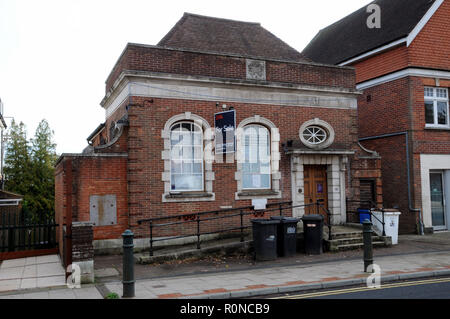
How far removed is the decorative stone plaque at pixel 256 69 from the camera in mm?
14633

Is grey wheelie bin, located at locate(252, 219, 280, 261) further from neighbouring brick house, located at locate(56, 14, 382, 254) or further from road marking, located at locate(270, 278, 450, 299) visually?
road marking, located at locate(270, 278, 450, 299)

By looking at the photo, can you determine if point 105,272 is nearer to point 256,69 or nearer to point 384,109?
point 256,69

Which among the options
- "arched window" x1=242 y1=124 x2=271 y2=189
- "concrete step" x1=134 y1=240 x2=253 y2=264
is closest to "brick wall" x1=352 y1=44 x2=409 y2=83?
"arched window" x1=242 y1=124 x2=271 y2=189

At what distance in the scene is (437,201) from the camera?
18.0 meters

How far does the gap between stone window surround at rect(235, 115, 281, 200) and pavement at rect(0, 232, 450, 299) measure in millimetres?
2847

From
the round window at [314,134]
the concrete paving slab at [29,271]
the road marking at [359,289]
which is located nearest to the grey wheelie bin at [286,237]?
the road marking at [359,289]

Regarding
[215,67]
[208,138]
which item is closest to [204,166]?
[208,138]

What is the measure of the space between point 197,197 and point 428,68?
38.3 feet

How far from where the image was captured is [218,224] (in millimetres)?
13789

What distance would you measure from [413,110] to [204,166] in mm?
9552

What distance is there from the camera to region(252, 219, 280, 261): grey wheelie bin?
11.5 m
